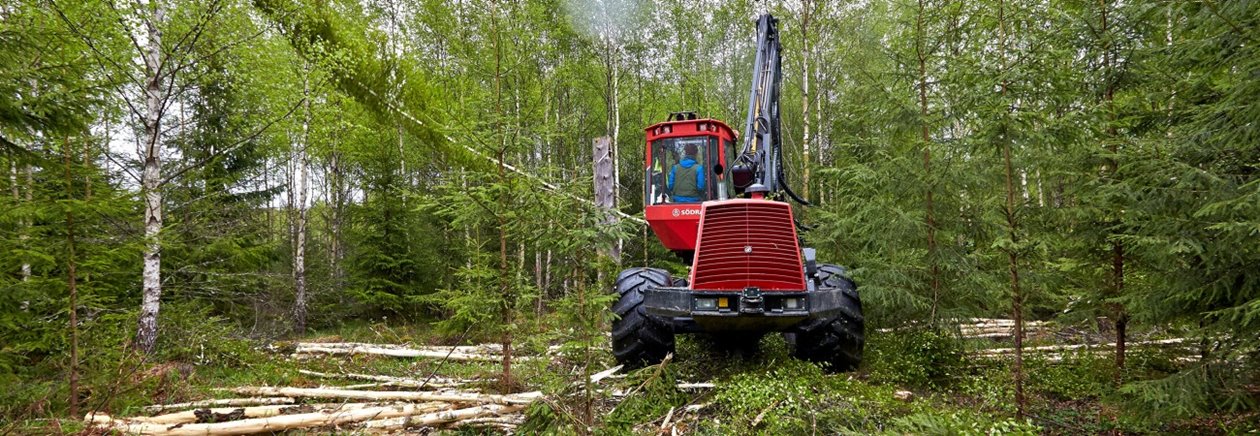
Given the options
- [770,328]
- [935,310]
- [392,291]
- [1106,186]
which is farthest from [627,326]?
[392,291]

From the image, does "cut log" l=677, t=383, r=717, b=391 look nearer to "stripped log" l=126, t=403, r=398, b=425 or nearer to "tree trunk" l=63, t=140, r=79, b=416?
"stripped log" l=126, t=403, r=398, b=425

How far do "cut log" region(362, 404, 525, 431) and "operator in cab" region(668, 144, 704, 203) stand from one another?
11.4ft

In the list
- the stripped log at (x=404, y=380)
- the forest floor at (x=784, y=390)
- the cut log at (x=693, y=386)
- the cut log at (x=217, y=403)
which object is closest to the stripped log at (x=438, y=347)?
the forest floor at (x=784, y=390)

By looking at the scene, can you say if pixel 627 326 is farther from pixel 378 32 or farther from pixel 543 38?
pixel 378 32

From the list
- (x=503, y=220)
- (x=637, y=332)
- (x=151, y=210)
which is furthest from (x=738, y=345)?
(x=151, y=210)

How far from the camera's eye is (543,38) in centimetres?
1491

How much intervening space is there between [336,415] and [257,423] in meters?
0.51

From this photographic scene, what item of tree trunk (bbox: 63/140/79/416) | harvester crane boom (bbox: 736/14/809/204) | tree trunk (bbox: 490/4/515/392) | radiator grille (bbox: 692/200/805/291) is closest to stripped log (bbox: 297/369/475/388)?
tree trunk (bbox: 490/4/515/392)

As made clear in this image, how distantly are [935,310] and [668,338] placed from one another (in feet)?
9.12

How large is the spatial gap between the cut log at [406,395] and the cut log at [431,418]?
6.0 inches

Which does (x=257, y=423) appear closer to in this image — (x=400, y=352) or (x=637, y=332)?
(x=637, y=332)

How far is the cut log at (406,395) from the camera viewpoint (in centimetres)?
456

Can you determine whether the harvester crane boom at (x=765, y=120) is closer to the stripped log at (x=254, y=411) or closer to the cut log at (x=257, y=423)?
the cut log at (x=257, y=423)

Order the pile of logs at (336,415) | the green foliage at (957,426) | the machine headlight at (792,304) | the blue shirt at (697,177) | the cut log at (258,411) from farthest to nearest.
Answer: the blue shirt at (697,177) → the machine headlight at (792,304) → the cut log at (258,411) → the pile of logs at (336,415) → the green foliage at (957,426)
